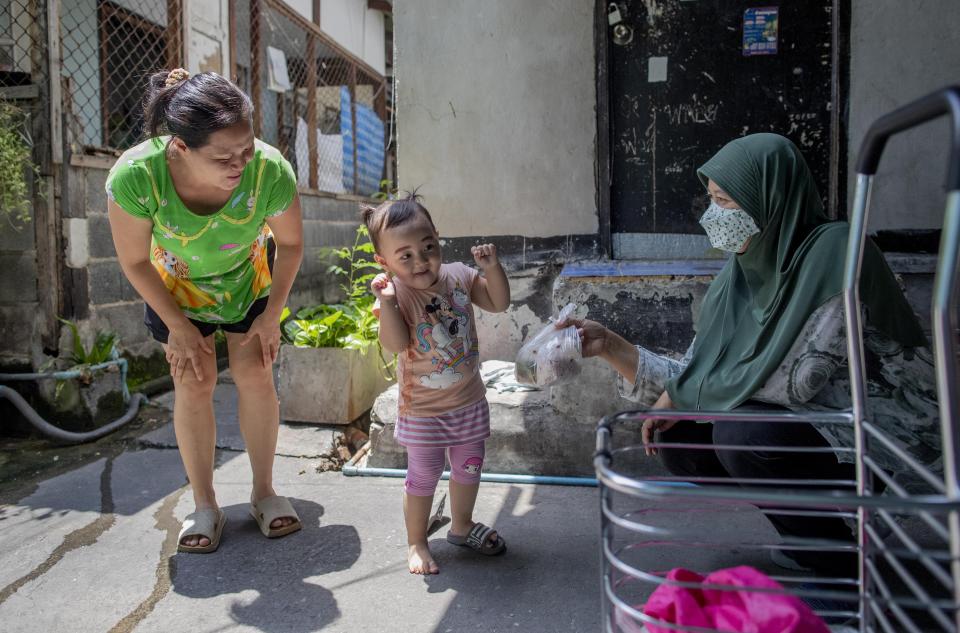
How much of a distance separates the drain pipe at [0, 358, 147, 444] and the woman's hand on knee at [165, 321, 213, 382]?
5.63 ft

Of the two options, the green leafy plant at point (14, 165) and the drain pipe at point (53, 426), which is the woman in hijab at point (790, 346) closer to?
the drain pipe at point (53, 426)

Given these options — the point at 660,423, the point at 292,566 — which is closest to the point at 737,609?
the point at 660,423

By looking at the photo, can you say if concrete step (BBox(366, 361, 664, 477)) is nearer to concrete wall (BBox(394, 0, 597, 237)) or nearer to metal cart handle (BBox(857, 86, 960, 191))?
concrete wall (BBox(394, 0, 597, 237))

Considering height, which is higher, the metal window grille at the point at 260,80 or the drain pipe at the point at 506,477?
the metal window grille at the point at 260,80

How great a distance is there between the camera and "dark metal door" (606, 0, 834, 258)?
3.29 m

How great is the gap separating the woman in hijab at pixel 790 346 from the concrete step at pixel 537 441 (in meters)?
0.89

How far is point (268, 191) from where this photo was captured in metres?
2.41

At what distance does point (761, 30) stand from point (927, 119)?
274 cm

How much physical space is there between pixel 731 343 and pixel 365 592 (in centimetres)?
131

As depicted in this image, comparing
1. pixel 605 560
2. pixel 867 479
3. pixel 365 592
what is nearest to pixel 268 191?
pixel 365 592

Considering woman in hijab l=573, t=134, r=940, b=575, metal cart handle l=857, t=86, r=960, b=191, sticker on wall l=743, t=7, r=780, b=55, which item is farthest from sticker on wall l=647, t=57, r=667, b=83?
metal cart handle l=857, t=86, r=960, b=191

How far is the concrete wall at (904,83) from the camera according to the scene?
122 inches

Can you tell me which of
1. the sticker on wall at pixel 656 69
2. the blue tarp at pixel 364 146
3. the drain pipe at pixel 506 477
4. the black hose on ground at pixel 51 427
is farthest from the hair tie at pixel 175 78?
the blue tarp at pixel 364 146

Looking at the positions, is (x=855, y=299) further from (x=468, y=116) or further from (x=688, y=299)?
(x=468, y=116)
